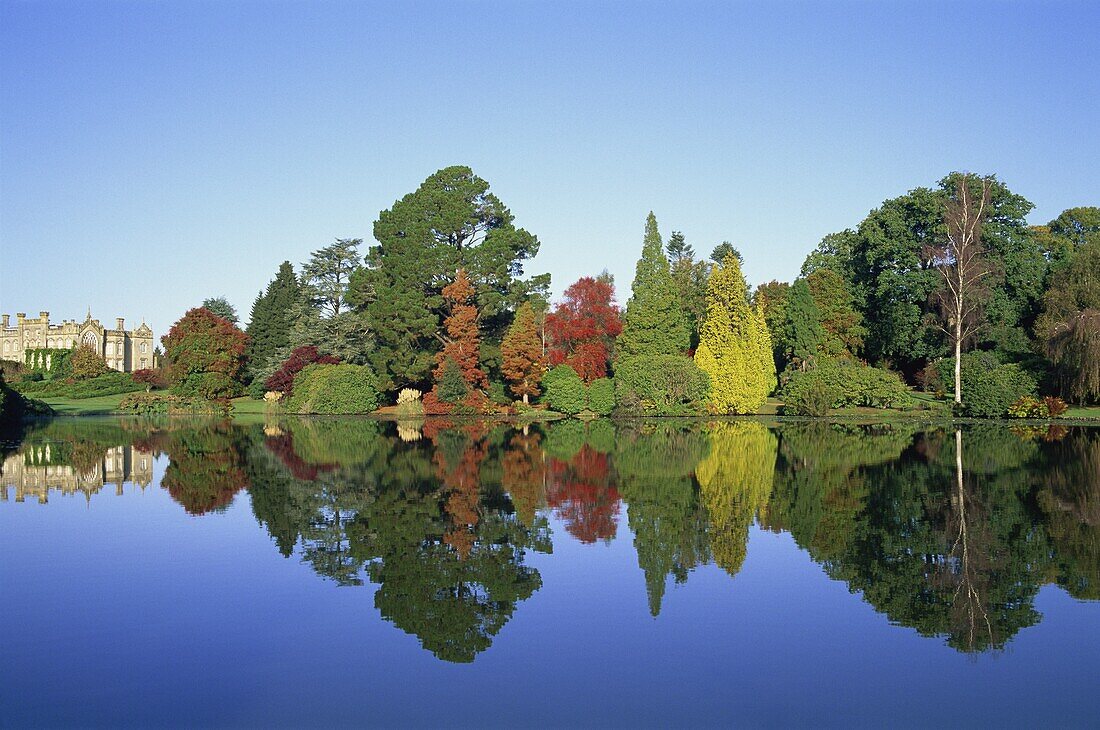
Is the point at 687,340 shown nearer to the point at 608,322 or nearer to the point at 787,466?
the point at 608,322

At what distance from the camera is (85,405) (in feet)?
178

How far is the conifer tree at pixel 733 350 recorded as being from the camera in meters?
43.0

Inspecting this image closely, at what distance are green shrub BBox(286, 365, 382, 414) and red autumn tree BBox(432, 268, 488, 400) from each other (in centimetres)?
392

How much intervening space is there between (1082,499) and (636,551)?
352 inches

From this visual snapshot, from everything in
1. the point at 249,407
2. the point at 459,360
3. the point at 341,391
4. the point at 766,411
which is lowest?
the point at 766,411

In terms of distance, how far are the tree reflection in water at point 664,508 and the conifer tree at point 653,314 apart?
50.2 feet

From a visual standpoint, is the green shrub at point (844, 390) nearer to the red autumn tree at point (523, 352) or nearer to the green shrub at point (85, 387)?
the red autumn tree at point (523, 352)

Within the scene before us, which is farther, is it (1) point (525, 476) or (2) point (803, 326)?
(2) point (803, 326)

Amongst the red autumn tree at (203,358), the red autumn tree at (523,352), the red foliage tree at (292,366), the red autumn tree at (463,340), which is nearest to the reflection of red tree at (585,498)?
the red autumn tree at (523,352)

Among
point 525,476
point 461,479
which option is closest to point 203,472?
point 461,479

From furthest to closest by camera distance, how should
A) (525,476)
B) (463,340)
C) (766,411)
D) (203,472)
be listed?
(463,340) → (766,411) → (203,472) → (525,476)

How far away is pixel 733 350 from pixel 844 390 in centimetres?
536

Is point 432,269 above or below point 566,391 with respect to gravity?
above

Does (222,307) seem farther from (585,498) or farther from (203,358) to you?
(585,498)
